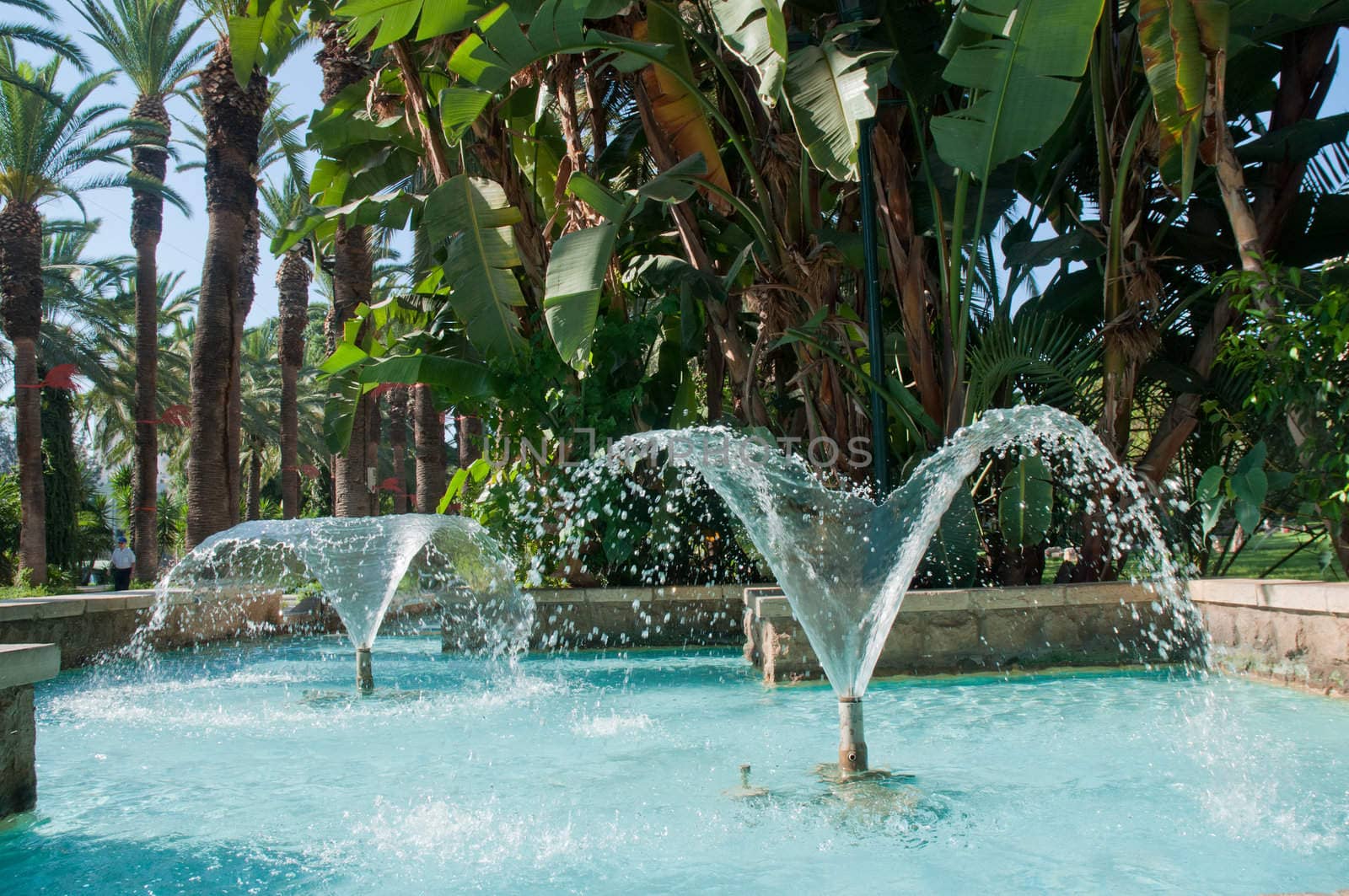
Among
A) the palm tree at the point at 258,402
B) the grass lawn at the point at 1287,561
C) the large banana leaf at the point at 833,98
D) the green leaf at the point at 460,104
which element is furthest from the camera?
the palm tree at the point at 258,402

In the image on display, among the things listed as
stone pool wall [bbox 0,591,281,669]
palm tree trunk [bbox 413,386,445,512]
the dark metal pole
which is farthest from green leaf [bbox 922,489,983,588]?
palm tree trunk [bbox 413,386,445,512]

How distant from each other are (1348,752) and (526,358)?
7.38 m

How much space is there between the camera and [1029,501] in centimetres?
804

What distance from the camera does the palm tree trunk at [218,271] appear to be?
16.1m

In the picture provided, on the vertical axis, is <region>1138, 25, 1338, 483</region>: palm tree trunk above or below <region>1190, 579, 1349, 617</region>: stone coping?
above

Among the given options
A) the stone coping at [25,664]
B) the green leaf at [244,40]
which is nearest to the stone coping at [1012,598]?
the stone coping at [25,664]

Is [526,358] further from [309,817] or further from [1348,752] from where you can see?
[1348,752]

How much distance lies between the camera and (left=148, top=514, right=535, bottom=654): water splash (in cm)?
812

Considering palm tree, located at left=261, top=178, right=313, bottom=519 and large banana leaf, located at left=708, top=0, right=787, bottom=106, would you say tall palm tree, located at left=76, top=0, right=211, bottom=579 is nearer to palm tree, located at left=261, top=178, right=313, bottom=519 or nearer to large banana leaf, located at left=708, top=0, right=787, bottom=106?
palm tree, located at left=261, top=178, right=313, bottom=519

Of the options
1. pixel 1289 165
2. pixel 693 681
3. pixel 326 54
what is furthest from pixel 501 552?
pixel 326 54

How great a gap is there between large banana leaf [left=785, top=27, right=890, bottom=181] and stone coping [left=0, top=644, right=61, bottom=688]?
17.0 feet

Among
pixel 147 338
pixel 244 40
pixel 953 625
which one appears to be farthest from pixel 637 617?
pixel 147 338

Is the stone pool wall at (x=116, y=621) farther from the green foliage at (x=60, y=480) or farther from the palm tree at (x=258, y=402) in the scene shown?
the palm tree at (x=258, y=402)

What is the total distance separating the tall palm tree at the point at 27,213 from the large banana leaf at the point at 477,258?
515 inches
